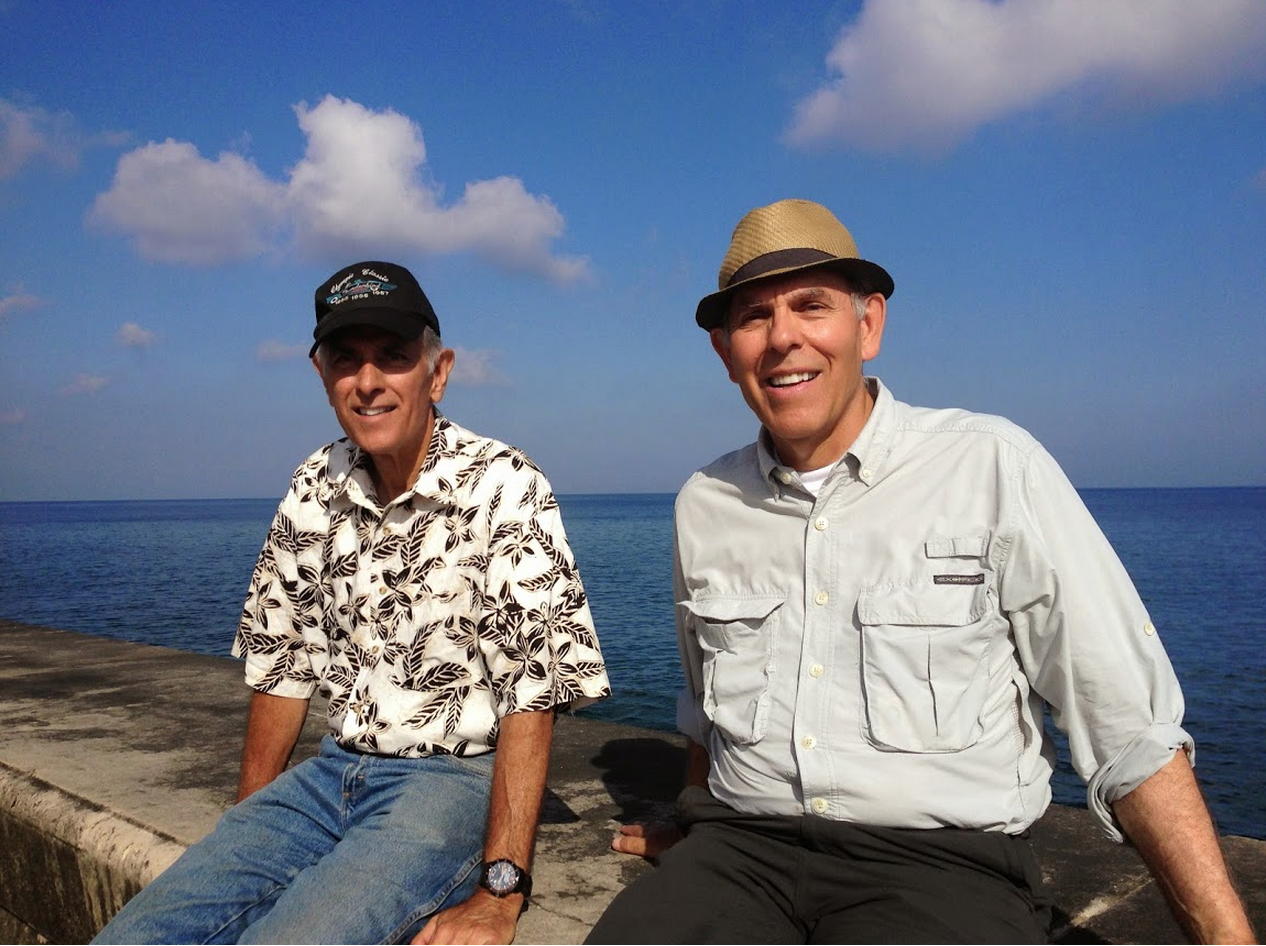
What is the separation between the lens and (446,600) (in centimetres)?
272

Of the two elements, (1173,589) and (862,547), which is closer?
(862,547)

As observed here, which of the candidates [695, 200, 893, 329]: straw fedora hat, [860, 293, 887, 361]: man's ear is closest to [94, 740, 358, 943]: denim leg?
[695, 200, 893, 329]: straw fedora hat

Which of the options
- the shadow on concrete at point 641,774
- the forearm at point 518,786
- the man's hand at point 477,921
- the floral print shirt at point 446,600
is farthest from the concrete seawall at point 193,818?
→ the floral print shirt at point 446,600

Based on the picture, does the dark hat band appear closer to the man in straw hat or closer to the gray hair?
the man in straw hat

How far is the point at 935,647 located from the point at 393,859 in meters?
1.45

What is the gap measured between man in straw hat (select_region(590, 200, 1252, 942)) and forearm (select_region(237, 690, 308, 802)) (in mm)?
1360

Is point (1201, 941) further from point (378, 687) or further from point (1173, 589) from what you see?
point (1173, 589)

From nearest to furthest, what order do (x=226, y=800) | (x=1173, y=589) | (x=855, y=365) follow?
(x=855, y=365), (x=226, y=800), (x=1173, y=589)

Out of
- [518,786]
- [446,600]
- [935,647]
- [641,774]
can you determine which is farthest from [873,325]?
[641,774]

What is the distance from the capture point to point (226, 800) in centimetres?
360

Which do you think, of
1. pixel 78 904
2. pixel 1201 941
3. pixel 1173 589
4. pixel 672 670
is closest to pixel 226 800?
pixel 78 904

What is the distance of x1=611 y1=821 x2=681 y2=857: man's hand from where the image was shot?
2957 millimetres

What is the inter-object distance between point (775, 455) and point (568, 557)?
66cm

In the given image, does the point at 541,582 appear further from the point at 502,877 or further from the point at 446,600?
the point at 502,877
